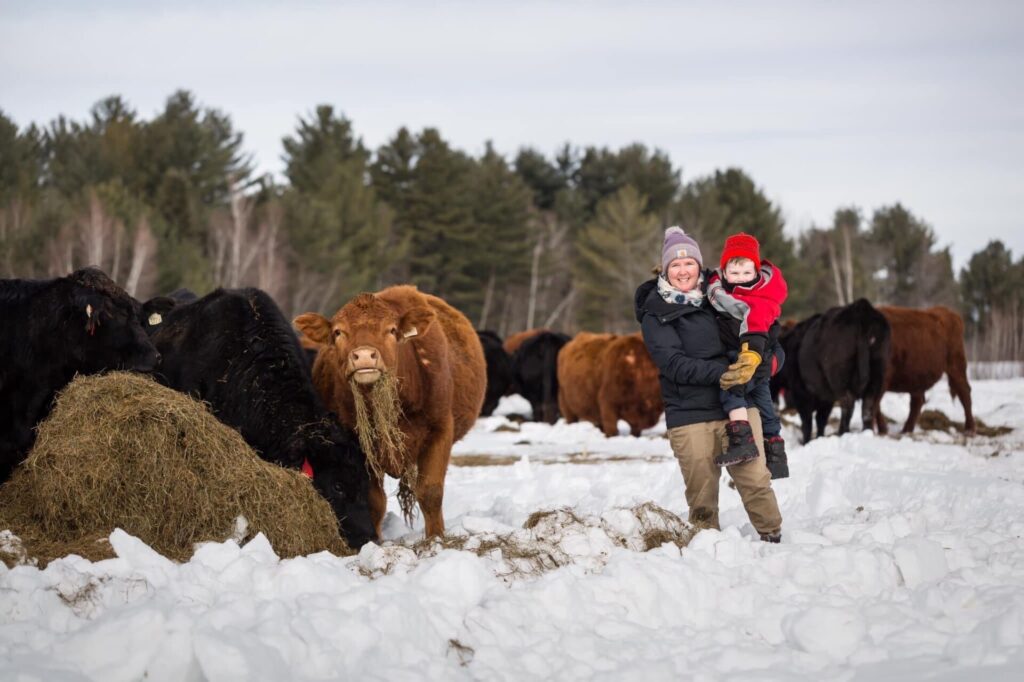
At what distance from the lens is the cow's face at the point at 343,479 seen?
21.4 feet

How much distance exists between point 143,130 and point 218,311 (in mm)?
45387

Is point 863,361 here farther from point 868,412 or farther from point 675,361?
point 675,361

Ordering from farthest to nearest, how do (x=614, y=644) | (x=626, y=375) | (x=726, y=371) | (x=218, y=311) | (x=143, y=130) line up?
(x=143, y=130)
(x=626, y=375)
(x=218, y=311)
(x=726, y=371)
(x=614, y=644)

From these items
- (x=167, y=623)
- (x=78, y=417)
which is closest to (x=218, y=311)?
(x=78, y=417)

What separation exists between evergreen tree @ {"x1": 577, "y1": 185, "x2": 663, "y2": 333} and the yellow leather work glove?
4609cm

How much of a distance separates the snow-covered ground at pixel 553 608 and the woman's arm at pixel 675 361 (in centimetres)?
87

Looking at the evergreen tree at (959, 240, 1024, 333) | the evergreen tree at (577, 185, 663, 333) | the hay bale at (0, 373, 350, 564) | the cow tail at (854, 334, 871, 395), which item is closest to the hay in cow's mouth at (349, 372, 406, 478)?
the hay bale at (0, 373, 350, 564)

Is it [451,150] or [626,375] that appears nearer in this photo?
[626,375]

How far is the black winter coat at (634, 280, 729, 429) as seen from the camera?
20.1 feet

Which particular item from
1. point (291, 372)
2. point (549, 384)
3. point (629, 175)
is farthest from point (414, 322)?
point (629, 175)

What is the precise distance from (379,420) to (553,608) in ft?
7.94

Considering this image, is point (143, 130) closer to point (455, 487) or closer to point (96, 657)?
point (455, 487)

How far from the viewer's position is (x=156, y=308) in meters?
9.20

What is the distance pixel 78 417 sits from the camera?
5793 millimetres
